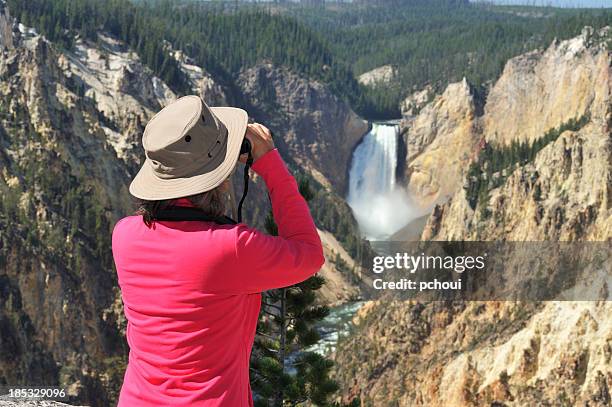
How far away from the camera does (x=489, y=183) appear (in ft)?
140

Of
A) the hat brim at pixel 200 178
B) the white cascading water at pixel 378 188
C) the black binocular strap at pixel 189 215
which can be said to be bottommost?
the white cascading water at pixel 378 188

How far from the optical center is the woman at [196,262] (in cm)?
272

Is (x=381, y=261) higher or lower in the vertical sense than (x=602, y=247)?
lower

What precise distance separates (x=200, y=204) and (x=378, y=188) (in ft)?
252

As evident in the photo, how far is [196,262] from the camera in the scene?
2727mm

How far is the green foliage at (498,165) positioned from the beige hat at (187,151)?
32.9m

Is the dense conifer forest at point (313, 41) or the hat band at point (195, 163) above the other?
the hat band at point (195, 163)

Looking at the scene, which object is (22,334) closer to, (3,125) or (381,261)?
(3,125)

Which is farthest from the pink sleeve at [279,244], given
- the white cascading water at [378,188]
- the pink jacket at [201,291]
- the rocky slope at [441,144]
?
the white cascading water at [378,188]

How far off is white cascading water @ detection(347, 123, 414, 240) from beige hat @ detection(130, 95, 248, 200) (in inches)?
2859

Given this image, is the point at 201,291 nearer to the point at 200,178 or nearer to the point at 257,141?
the point at 200,178

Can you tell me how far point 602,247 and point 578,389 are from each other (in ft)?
26.3

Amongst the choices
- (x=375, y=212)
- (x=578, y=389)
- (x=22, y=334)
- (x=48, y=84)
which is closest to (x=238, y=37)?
(x=375, y=212)

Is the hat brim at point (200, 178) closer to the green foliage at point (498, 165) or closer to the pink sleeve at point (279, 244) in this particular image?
the pink sleeve at point (279, 244)
